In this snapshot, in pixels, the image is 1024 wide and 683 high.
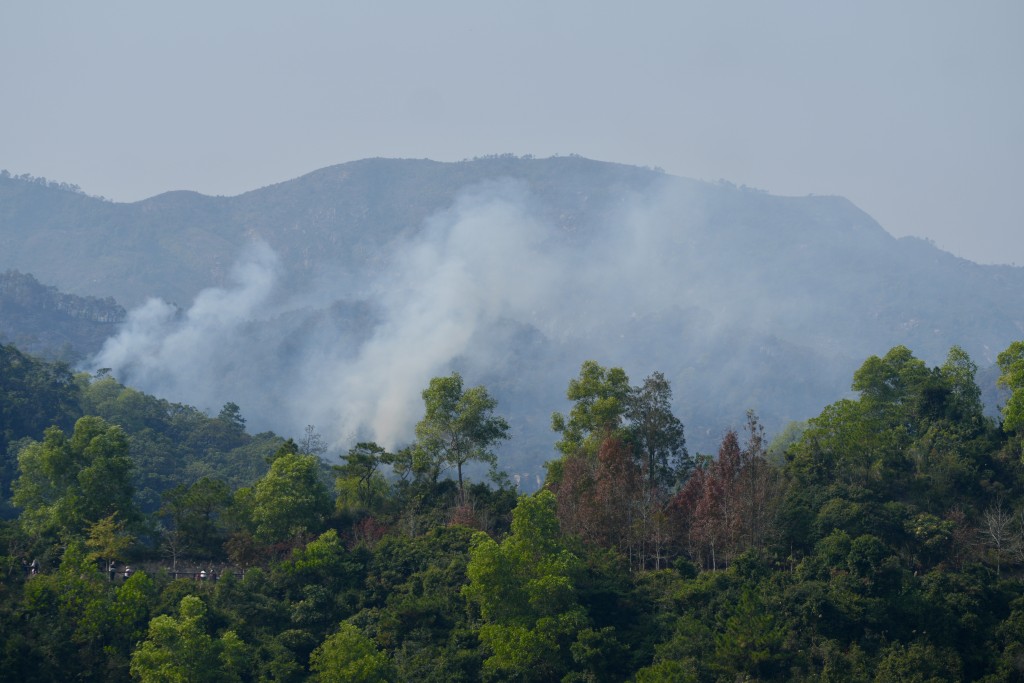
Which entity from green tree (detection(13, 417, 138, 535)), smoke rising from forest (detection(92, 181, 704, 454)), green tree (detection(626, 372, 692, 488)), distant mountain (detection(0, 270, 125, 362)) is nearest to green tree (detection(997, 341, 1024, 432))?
green tree (detection(626, 372, 692, 488))

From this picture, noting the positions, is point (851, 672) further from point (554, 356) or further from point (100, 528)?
point (554, 356)

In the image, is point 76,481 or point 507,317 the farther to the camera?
point 507,317

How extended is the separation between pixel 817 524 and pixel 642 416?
8807mm

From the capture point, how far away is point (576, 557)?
1523 inches

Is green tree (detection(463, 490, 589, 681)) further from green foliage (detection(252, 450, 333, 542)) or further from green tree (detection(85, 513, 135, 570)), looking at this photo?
green tree (detection(85, 513, 135, 570))

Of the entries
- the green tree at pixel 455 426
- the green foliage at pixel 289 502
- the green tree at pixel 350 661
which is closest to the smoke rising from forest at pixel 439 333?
the green tree at pixel 455 426

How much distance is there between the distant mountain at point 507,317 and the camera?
129 meters

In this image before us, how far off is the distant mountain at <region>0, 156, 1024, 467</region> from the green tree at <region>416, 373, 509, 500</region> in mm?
56675

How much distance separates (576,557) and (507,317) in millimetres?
106451

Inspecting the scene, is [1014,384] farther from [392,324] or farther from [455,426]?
[392,324]

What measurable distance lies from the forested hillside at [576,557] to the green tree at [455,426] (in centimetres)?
10

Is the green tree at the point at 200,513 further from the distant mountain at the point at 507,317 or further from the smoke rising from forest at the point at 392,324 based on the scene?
the distant mountain at the point at 507,317

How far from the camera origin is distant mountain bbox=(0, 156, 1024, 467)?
129000 millimetres

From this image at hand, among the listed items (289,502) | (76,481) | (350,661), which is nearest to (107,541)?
(76,481)
